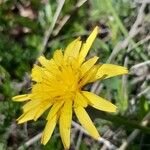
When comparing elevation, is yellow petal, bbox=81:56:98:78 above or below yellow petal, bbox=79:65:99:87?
above

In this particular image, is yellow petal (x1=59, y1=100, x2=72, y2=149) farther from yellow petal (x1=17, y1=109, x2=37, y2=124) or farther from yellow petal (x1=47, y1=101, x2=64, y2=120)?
yellow petal (x1=17, y1=109, x2=37, y2=124)

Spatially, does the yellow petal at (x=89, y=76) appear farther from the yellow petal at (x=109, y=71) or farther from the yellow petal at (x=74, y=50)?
the yellow petal at (x=74, y=50)

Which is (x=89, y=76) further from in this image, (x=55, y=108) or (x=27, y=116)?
(x=27, y=116)

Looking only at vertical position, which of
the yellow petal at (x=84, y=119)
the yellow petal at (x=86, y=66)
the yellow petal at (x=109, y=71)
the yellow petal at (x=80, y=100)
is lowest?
the yellow petal at (x=84, y=119)

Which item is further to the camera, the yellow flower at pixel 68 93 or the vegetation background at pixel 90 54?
the vegetation background at pixel 90 54

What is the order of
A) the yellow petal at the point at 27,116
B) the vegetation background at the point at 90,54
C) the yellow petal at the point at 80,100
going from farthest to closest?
the vegetation background at the point at 90,54 → the yellow petal at the point at 27,116 → the yellow petal at the point at 80,100

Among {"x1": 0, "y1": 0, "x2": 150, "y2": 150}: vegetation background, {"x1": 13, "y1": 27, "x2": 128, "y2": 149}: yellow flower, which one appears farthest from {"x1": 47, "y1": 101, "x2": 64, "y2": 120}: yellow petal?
{"x1": 0, "y1": 0, "x2": 150, "y2": 150}: vegetation background

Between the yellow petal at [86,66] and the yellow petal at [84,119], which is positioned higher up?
the yellow petal at [86,66]

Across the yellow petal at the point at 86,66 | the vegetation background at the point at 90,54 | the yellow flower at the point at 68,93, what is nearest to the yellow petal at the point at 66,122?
the yellow flower at the point at 68,93
